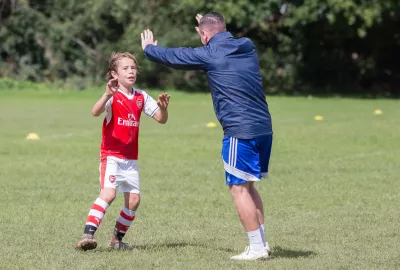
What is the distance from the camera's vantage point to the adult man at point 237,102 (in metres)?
7.33

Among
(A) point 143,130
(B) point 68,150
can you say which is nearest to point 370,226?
(B) point 68,150

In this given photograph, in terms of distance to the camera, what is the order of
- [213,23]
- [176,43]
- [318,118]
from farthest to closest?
1. [176,43]
2. [318,118]
3. [213,23]

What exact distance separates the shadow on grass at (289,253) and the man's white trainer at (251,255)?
0.60 feet

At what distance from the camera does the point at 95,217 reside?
25.5 ft

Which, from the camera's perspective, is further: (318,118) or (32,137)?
(318,118)

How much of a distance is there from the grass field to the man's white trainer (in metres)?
0.09

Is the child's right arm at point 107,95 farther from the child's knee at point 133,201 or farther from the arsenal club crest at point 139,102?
the child's knee at point 133,201

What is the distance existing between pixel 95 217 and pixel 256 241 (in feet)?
4.44

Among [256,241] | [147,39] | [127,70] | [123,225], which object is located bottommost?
[123,225]

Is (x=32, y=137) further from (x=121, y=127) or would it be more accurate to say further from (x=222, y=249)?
(x=222, y=249)

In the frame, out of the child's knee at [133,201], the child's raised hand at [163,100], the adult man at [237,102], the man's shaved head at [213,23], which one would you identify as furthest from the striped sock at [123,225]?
the man's shaved head at [213,23]

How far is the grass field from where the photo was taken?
7.57 m

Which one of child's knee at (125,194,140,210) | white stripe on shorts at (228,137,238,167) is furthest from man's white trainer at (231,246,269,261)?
child's knee at (125,194,140,210)

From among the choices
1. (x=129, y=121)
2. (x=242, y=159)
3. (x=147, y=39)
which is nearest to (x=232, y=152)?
(x=242, y=159)
